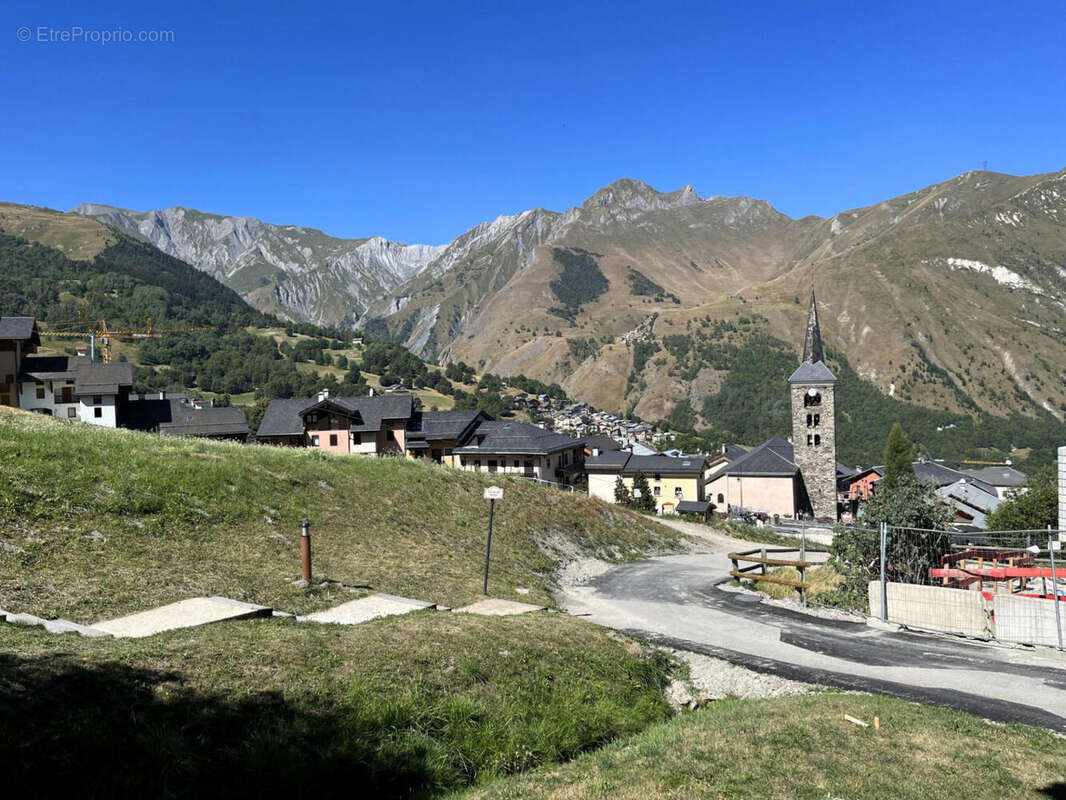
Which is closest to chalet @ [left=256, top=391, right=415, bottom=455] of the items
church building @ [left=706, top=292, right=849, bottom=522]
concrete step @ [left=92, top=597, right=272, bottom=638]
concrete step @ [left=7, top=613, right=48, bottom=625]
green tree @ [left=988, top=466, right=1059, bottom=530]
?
church building @ [left=706, top=292, right=849, bottom=522]

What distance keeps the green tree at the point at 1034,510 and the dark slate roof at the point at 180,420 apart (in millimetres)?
79815

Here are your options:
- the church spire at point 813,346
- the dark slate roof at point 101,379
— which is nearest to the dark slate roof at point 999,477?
the church spire at point 813,346

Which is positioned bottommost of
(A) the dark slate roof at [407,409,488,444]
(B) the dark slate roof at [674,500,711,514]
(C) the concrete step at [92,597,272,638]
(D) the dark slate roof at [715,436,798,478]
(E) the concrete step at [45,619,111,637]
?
(B) the dark slate roof at [674,500,711,514]

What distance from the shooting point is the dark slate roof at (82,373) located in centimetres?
6253

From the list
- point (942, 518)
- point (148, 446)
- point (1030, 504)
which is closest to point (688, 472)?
point (1030, 504)

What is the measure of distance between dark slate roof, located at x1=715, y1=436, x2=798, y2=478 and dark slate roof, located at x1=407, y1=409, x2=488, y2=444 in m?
34.0

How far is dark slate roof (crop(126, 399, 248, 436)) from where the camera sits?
6925 cm

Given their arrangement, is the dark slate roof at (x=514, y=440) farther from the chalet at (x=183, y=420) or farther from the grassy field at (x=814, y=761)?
the grassy field at (x=814, y=761)

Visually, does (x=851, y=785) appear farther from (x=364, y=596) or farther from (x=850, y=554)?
(x=850, y=554)

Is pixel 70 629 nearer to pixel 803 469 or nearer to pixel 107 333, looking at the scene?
pixel 803 469

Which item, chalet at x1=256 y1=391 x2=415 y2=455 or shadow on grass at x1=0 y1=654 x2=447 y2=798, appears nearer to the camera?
shadow on grass at x1=0 y1=654 x2=447 y2=798

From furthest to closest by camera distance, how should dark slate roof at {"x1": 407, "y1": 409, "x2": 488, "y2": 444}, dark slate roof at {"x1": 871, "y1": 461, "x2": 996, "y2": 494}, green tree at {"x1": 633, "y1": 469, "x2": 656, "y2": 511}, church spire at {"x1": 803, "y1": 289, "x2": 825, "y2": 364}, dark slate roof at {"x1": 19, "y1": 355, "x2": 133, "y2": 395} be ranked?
dark slate roof at {"x1": 871, "y1": 461, "x2": 996, "y2": 494} < church spire at {"x1": 803, "y1": 289, "x2": 825, "y2": 364} < dark slate roof at {"x1": 407, "y1": 409, "x2": 488, "y2": 444} < green tree at {"x1": 633, "y1": 469, "x2": 656, "y2": 511} < dark slate roof at {"x1": 19, "y1": 355, "x2": 133, "y2": 395}

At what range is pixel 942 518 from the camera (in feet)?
76.1

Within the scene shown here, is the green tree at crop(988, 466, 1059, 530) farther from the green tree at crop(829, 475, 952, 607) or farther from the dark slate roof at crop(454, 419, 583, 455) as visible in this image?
the green tree at crop(829, 475, 952, 607)
